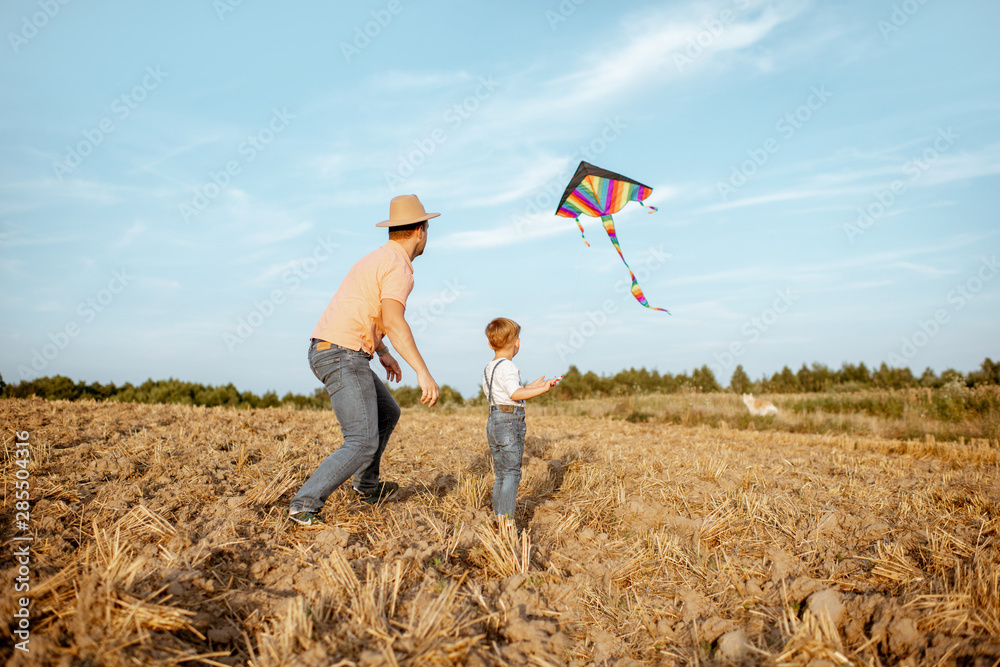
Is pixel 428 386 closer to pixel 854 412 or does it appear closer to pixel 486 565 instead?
pixel 486 565

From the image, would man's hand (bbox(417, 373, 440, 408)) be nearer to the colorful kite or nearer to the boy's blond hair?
the boy's blond hair

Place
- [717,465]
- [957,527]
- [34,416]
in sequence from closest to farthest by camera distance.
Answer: [957,527] → [717,465] → [34,416]

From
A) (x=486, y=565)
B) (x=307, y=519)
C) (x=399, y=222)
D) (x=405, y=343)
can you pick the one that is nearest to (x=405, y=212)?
(x=399, y=222)

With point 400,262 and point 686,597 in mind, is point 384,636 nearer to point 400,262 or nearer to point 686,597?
point 686,597

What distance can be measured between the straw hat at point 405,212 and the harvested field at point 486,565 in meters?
2.01

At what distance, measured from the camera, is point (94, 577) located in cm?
245

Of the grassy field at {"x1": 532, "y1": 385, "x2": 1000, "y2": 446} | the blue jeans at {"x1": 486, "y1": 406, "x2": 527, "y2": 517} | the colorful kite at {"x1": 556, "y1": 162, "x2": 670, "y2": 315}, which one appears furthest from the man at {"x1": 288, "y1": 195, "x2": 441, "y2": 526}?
the grassy field at {"x1": 532, "y1": 385, "x2": 1000, "y2": 446}

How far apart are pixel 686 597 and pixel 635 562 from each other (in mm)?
420

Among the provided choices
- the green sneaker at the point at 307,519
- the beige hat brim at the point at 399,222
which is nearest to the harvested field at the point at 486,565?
the green sneaker at the point at 307,519

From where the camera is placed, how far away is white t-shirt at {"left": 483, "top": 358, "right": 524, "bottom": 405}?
4172 millimetres

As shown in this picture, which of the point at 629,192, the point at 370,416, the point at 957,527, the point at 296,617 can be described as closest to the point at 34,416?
the point at 370,416

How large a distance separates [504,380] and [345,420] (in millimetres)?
1115

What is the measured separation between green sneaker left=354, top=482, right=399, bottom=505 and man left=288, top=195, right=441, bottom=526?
0.63 metres

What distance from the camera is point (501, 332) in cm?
435
